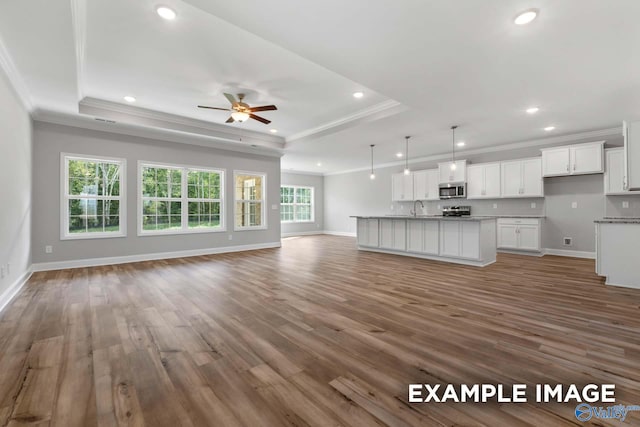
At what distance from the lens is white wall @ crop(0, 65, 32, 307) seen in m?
3.32

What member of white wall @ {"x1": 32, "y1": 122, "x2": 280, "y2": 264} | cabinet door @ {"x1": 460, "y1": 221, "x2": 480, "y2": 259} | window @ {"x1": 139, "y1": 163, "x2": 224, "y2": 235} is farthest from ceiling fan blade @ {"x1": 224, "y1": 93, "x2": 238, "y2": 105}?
cabinet door @ {"x1": 460, "y1": 221, "x2": 480, "y2": 259}

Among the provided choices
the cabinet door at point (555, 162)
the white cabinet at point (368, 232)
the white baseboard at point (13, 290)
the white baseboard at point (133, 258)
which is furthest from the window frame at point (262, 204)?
the cabinet door at point (555, 162)

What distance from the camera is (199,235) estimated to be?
6906mm

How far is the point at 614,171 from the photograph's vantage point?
18.4 ft

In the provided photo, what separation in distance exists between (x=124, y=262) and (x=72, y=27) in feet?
14.9

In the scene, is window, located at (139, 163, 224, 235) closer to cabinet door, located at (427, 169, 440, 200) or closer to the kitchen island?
the kitchen island

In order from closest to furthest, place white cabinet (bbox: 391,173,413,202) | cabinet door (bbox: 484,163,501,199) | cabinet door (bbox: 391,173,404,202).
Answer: cabinet door (bbox: 484,163,501,199), white cabinet (bbox: 391,173,413,202), cabinet door (bbox: 391,173,404,202)

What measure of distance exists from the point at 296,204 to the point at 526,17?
9.89m

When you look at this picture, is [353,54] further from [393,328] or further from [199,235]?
[199,235]

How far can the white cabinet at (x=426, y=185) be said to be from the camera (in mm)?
8289

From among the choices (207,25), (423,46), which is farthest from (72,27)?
(423,46)

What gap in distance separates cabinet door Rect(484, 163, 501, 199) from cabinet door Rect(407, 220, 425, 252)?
250 cm

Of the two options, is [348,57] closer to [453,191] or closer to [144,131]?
[144,131]

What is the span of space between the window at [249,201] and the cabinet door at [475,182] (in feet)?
18.4
